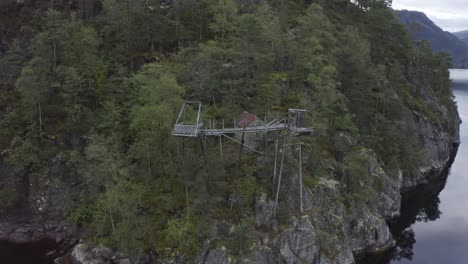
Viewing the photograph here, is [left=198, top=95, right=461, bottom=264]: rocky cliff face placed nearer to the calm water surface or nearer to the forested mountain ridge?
the forested mountain ridge

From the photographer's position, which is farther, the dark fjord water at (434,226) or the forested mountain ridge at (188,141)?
the dark fjord water at (434,226)

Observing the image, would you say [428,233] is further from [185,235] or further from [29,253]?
[29,253]

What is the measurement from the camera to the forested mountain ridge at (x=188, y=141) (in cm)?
3706

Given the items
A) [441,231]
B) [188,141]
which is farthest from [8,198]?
[441,231]

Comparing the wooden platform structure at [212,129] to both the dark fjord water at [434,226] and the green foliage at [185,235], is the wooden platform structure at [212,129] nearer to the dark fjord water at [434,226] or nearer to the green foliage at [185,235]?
the green foliage at [185,235]

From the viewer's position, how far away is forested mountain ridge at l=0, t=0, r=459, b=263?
37.1m

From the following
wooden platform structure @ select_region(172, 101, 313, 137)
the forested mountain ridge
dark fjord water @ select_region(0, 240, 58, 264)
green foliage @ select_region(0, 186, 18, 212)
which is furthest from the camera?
green foliage @ select_region(0, 186, 18, 212)

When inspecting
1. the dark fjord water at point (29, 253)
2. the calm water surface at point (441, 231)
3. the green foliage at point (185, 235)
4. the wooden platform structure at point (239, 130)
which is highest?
the wooden platform structure at point (239, 130)

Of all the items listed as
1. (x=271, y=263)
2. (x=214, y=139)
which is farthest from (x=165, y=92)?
(x=271, y=263)

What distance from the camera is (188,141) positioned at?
39.4 metres

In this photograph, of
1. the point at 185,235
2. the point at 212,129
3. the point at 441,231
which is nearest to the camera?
the point at 185,235

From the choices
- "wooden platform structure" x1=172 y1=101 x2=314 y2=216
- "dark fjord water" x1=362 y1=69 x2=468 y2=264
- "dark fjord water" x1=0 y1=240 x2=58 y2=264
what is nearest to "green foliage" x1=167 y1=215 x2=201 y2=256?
"wooden platform structure" x1=172 y1=101 x2=314 y2=216

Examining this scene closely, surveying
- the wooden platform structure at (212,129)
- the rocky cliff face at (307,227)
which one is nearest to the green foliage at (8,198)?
the rocky cliff face at (307,227)

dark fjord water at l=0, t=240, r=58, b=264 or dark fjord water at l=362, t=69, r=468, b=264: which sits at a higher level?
dark fjord water at l=0, t=240, r=58, b=264
